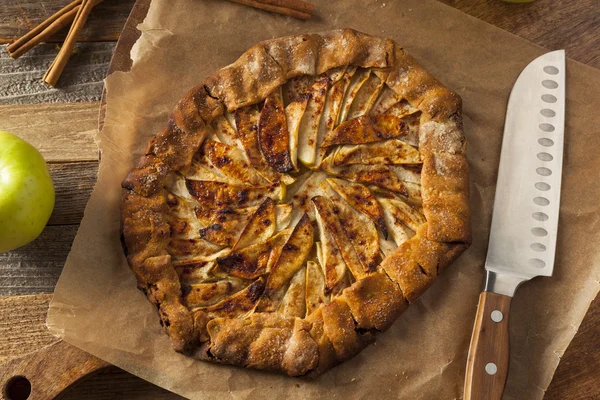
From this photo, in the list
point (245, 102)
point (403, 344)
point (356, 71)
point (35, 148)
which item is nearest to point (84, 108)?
point (35, 148)

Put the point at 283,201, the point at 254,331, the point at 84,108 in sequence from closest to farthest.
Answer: the point at 254,331, the point at 283,201, the point at 84,108

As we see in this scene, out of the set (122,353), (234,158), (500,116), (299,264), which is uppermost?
(500,116)

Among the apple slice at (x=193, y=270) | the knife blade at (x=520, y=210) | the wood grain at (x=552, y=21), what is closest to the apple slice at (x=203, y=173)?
the apple slice at (x=193, y=270)

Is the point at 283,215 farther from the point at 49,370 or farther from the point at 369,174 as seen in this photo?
the point at 49,370

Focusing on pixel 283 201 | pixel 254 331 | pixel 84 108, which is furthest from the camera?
pixel 84 108

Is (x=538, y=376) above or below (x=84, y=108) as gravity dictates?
below

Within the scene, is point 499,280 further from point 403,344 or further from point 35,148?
point 35,148
